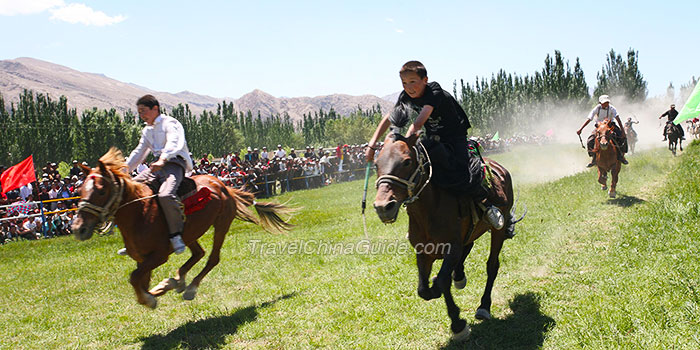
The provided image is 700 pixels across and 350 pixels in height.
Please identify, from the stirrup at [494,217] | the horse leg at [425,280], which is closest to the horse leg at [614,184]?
the stirrup at [494,217]

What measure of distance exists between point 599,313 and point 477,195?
172 centimetres

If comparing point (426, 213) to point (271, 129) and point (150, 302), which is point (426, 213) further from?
point (271, 129)

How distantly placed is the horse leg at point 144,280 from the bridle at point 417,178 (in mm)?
3545

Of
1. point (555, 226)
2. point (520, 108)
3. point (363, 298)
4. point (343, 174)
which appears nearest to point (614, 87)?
point (520, 108)

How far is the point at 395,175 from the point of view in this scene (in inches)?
170

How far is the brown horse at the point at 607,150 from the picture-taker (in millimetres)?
13086

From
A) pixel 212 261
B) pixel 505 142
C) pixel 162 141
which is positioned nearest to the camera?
pixel 162 141

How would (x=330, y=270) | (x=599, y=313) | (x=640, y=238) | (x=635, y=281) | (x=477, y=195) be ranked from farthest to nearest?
(x=330, y=270)
(x=640, y=238)
(x=635, y=281)
(x=477, y=195)
(x=599, y=313)

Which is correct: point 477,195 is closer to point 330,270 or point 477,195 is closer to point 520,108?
point 330,270

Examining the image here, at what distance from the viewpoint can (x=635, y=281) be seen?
579 cm

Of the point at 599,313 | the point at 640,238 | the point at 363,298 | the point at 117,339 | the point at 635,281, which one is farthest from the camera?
the point at 640,238

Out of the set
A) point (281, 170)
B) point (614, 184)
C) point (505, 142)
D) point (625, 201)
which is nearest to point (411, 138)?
point (625, 201)

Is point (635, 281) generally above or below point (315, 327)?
above

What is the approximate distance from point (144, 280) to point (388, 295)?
3297mm
